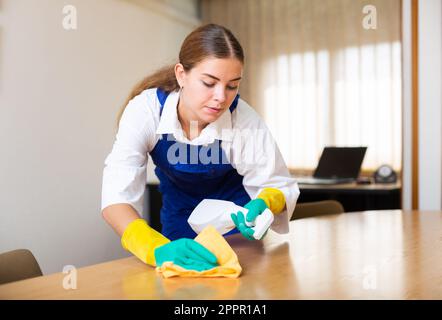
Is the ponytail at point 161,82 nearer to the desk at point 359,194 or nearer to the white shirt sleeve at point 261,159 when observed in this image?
the white shirt sleeve at point 261,159

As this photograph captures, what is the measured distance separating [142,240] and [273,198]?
0.42m

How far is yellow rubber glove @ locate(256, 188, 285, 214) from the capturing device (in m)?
1.38

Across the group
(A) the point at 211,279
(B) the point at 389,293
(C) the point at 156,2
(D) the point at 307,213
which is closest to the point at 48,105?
(C) the point at 156,2

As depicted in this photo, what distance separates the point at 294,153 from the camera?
13.9 ft

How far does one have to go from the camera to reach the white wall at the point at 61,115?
280 centimetres

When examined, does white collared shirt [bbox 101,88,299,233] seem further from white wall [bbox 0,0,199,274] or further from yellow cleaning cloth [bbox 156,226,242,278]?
white wall [bbox 0,0,199,274]

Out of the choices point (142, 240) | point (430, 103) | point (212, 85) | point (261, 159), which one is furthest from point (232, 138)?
point (430, 103)

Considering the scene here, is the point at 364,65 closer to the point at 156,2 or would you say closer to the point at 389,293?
the point at 156,2

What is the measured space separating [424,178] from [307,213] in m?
1.29

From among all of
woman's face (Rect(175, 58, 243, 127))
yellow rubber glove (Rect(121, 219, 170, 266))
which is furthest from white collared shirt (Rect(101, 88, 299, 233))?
yellow rubber glove (Rect(121, 219, 170, 266))

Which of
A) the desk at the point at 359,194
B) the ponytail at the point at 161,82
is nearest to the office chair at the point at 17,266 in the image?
the ponytail at the point at 161,82

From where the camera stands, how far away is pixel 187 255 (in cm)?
106

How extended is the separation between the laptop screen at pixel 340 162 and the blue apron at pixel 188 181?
1824mm
